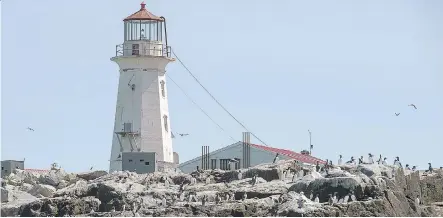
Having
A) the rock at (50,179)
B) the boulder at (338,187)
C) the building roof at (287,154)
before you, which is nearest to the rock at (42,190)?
the rock at (50,179)

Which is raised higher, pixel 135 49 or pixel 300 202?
pixel 135 49

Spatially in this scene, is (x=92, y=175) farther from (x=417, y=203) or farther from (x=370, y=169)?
(x=417, y=203)

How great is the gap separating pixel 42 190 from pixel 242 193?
7978 millimetres

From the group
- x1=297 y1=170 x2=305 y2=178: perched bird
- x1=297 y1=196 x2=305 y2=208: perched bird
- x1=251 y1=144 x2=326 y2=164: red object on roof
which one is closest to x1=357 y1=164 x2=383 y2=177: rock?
x1=297 y1=170 x2=305 y2=178: perched bird

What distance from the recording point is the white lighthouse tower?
67.4 meters

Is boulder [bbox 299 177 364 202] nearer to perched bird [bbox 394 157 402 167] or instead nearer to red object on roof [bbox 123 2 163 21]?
perched bird [bbox 394 157 402 167]

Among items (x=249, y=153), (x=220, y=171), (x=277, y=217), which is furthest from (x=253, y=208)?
(x=249, y=153)

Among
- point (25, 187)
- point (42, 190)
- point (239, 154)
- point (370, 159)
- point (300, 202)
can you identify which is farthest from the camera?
point (239, 154)

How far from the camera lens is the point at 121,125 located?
222ft

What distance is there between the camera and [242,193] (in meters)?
54.9

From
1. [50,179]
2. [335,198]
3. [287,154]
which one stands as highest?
[287,154]

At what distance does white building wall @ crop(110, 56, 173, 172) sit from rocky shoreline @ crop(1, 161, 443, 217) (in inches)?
220

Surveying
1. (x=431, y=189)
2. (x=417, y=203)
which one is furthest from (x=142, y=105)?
(x=417, y=203)

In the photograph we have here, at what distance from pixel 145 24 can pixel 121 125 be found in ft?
11.3
